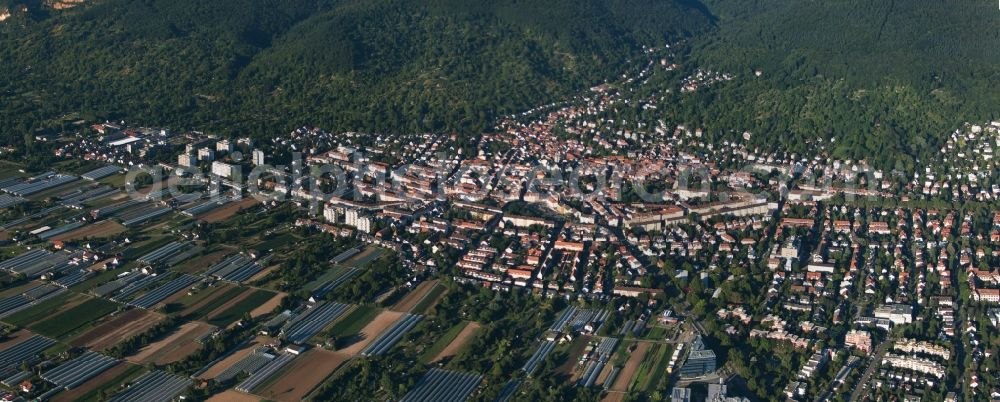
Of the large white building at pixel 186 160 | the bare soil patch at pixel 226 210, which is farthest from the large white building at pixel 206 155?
the bare soil patch at pixel 226 210

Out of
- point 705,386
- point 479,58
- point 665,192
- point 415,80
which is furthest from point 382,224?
point 479,58

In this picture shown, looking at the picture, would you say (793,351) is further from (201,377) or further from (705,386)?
(201,377)

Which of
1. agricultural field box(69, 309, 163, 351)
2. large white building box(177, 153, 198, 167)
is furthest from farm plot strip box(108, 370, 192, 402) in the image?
large white building box(177, 153, 198, 167)

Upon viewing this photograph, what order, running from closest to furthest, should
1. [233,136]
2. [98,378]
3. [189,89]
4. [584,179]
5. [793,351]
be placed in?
[98,378], [793,351], [584,179], [233,136], [189,89]

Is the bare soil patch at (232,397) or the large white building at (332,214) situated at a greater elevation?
the bare soil patch at (232,397)

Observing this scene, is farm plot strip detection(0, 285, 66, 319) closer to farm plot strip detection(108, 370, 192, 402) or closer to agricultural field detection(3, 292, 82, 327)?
agricultural field detection(3, 292, 82, 327)

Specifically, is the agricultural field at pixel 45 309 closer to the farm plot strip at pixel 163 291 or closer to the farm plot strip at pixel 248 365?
the farm plot strip at pixel 163 291

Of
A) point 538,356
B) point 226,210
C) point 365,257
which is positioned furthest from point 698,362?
point 226,210
